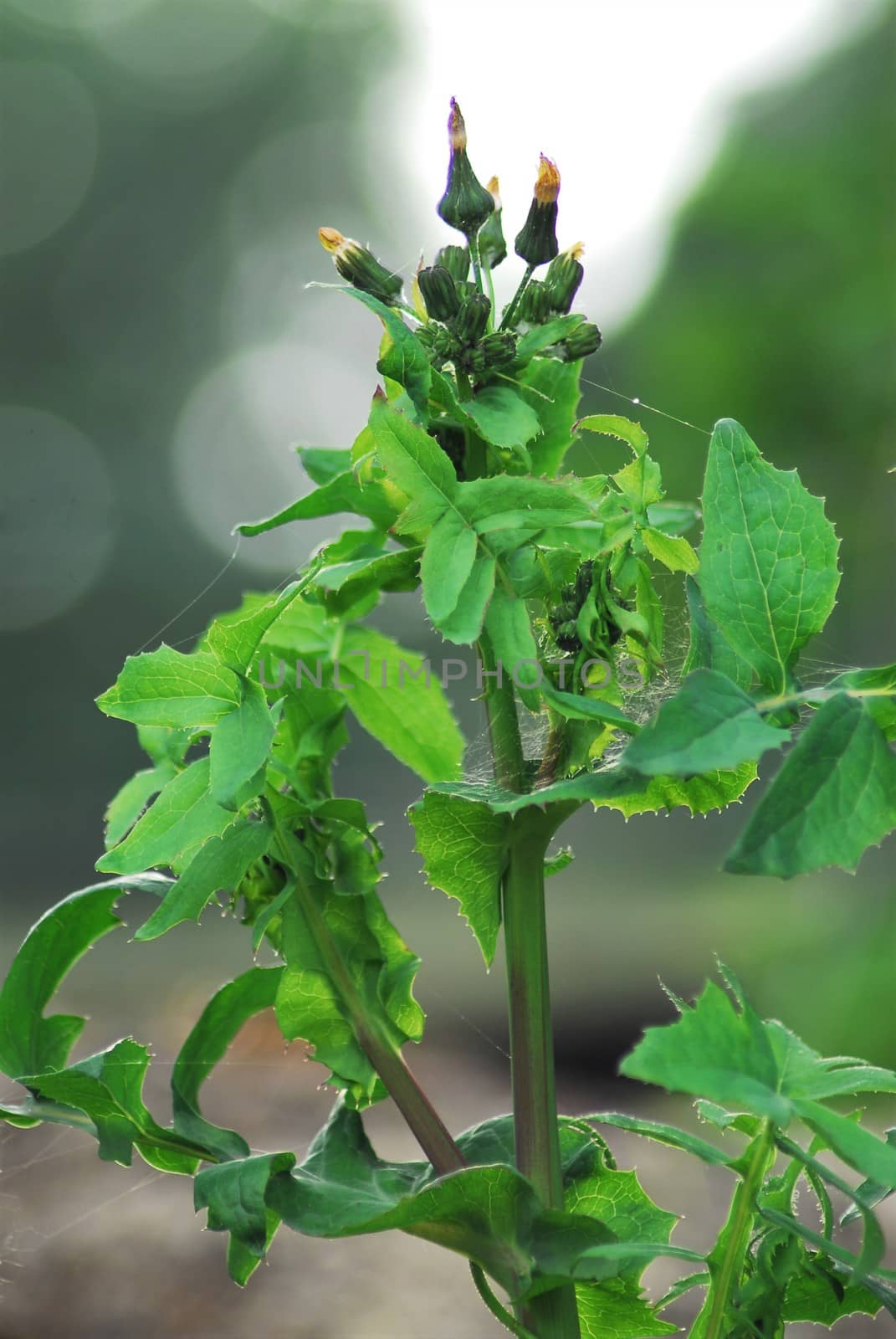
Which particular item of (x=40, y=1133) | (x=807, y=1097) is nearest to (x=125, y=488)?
(x=40, y=1133)

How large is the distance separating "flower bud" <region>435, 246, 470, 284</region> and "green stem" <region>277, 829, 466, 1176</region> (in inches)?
4.8

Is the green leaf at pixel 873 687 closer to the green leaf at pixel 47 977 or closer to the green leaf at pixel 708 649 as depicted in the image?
the green leaf at pixel 708 649

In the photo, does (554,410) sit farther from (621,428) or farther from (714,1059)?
(714,1059)

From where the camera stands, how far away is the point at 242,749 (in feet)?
0.60

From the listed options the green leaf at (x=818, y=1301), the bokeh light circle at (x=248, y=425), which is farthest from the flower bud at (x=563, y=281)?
the bokeh light circle at (x=248, y=425)

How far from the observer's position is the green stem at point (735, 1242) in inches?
8.0

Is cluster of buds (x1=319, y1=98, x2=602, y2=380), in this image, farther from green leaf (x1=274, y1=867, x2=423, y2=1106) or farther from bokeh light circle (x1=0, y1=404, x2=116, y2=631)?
bokeh light circle (x1=0, y1=404, x2=116, y2=631)

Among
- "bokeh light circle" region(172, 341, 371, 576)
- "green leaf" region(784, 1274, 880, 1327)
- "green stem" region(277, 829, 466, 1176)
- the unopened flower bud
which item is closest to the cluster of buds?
the unopened flower bud

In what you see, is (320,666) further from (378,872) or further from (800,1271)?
(800,1271)

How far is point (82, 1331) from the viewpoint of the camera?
0.49 meters

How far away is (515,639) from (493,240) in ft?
0.30

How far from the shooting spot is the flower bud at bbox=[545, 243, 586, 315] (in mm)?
A: 202

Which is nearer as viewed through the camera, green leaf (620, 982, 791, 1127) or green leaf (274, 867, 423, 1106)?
green leaf (620, 982, 791, 1127)

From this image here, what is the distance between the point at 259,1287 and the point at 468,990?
1.06 m
